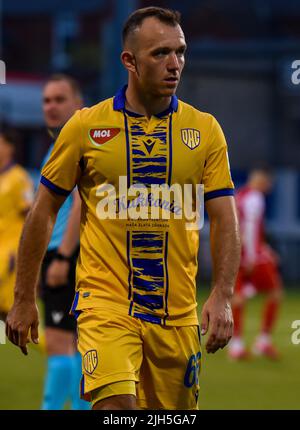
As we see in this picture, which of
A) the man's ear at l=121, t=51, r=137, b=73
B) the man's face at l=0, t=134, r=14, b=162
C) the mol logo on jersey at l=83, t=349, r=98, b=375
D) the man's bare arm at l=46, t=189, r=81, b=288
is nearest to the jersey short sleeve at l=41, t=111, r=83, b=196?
the man's ear at l=121, t=51, r=137, b=73

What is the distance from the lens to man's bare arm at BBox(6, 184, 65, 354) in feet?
16.2

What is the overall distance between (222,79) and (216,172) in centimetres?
1829

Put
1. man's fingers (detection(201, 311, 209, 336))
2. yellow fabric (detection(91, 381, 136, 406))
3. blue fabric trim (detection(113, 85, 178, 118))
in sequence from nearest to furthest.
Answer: yellow fabric (detection(91, 381, 136, 406)) → man's fingers (detection(201, 311, 209, 336)) → blue fabric trim (detection(113, 85, 178, 118))

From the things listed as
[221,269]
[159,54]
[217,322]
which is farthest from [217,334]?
[159,54]

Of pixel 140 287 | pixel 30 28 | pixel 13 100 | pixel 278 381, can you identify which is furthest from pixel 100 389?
pixel 30 28

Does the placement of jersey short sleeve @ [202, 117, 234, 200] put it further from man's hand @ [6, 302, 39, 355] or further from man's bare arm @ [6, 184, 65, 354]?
man's hand @ [6, 302, 39, 355]

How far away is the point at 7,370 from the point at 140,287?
6.32m

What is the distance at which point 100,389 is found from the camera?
4.80 meters

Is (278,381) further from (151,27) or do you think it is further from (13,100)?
(13,100)

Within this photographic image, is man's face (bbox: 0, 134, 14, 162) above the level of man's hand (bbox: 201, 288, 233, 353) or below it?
above

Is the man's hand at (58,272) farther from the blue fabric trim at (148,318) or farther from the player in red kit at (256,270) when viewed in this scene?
the player in red kit at (256,270)

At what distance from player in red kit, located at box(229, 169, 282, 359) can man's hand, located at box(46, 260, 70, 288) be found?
5.81m

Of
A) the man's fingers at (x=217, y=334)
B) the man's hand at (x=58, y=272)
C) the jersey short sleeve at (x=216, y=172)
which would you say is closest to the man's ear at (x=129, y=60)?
the jersey short sleeve at (x=216, y=172)

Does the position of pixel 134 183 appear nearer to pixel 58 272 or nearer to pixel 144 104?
pixel 144 104
